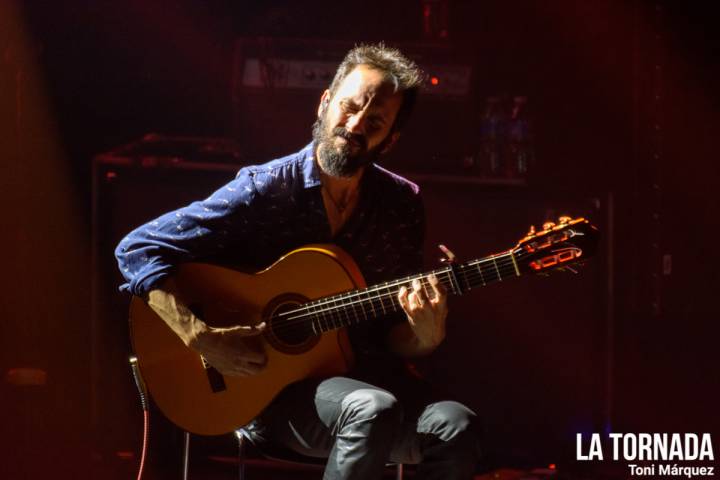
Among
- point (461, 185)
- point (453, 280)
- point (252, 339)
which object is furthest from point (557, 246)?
point (461, 185)

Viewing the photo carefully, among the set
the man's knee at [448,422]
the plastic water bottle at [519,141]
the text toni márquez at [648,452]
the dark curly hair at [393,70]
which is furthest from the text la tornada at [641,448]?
the dark curly hair at [393,70]

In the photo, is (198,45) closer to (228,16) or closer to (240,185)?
(228,16)

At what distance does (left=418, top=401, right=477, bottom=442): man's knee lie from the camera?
248 cm

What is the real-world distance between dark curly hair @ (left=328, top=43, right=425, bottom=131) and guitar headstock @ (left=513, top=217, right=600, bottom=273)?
0.63m

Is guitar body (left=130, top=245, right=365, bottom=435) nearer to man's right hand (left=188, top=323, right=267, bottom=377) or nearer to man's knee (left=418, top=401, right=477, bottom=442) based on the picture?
man's right hand (left=188, top=323, right=267, bottom=377)

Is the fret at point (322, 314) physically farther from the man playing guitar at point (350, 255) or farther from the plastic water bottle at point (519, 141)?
the plastic water bottle at point (519, 141)

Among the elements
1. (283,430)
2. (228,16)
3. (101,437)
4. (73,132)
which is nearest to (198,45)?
(228,16)

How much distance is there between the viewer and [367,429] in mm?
2369

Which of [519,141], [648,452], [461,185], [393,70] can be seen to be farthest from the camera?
[519,141]

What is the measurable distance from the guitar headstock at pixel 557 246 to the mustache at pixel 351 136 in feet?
1.83

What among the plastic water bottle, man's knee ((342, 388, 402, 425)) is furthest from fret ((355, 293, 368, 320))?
the plastic water bottle

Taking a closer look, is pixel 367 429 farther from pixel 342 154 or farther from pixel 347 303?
pixel 342 154

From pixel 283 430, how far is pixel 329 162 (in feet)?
2.50

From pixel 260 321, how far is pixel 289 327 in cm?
8
